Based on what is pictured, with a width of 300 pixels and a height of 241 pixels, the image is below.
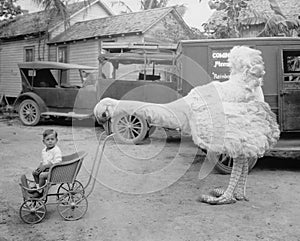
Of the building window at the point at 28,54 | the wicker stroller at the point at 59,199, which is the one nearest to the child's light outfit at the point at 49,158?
the wicker stroller at the point at 59,199

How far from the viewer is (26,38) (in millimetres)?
22906

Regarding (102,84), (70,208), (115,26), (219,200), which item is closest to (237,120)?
(219,200)

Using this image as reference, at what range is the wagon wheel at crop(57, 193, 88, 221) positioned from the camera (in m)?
4.54

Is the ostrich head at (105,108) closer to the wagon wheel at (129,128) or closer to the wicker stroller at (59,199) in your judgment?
the wagon wheel at (129,128)

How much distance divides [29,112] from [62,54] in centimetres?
841

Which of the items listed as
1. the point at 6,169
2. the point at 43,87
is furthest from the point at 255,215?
the point at 43,87

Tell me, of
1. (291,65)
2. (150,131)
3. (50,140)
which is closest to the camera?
(50,140)

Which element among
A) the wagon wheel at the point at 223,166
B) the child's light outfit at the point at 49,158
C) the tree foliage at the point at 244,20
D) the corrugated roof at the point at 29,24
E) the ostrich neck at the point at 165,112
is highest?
the corrugated roof at the point at 29,24

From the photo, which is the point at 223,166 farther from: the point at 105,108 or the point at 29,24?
the point at 29,24

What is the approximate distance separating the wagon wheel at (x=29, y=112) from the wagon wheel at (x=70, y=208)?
9303 millimetres

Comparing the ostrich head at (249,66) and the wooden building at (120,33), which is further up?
the wooden building at (120,33)

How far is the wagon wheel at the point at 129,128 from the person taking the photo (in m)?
9.22

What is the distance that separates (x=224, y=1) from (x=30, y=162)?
7877mm

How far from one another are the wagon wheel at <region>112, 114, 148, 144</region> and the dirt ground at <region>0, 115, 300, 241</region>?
0.94 feet
